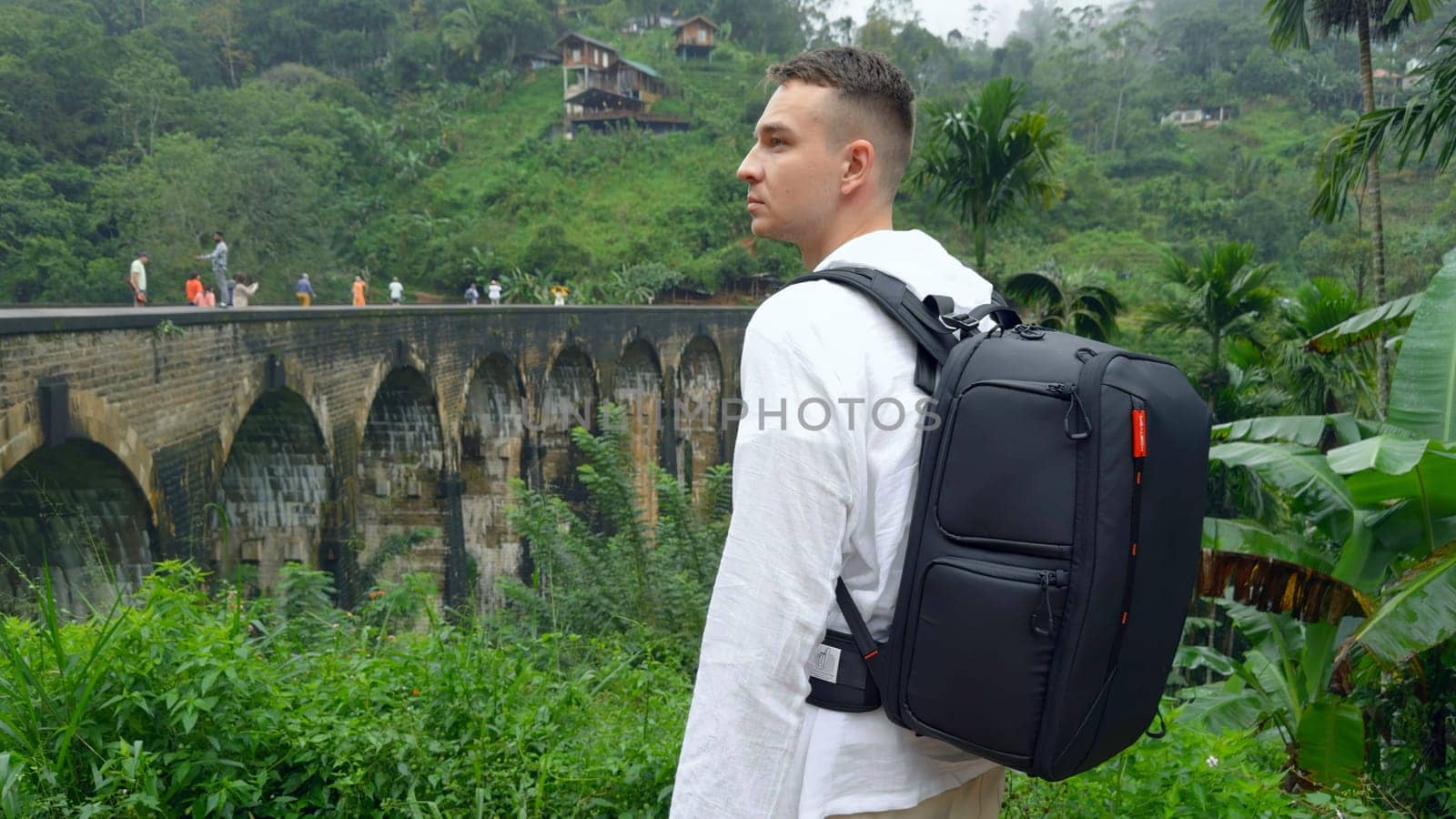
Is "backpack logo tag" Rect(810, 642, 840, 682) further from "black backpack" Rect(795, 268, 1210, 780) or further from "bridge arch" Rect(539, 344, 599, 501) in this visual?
"bridge arch" Rect(539, 344, 599, 501)

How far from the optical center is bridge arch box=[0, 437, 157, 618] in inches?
253

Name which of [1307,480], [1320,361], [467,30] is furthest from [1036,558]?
[467,30]

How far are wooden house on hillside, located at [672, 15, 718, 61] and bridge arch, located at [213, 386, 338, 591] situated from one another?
128ft

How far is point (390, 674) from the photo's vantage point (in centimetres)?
231

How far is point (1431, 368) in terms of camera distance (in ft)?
11.3

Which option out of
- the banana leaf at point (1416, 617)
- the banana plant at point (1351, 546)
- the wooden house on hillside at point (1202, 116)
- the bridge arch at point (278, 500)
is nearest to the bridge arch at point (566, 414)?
the bridge arch at point (278, 500)

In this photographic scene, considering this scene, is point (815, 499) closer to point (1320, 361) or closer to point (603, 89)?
point (1320, 361)

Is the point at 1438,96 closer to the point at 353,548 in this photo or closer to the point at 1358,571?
the point at 1358,571

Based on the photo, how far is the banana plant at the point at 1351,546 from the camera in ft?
9.62

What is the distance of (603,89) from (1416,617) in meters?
38.7

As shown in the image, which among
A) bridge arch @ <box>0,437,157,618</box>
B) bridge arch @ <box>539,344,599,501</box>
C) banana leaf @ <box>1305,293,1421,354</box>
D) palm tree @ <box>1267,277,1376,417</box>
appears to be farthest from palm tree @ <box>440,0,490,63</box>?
banana leaf @ <box>1305,293,1421,354</box>

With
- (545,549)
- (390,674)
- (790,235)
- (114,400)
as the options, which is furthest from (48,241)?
(790,235)

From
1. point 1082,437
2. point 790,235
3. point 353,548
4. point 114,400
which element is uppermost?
point 790,235

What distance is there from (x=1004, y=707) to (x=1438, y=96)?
4.79 metres
